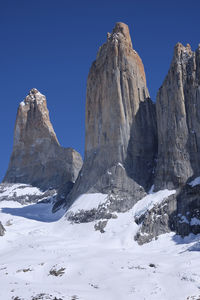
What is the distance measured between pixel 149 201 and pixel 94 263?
651 inches

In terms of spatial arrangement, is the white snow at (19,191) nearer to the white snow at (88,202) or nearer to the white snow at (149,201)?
the white snow at (88,202)

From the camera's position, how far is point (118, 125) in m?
57.4

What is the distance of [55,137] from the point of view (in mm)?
90500

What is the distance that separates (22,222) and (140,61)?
29.3m

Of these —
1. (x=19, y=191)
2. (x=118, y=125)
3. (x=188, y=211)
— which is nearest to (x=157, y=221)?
(x=188, y=211)

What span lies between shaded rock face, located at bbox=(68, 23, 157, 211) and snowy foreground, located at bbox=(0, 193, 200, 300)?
5562 millimetres

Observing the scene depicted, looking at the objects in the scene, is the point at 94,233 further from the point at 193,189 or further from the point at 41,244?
the point at 193,189

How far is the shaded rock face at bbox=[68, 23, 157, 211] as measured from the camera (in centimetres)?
5494

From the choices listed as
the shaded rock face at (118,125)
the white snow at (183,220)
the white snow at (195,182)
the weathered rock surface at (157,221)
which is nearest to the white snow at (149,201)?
the weathered rock surface at (157,221)

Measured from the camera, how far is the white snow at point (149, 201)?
47812 millimetres

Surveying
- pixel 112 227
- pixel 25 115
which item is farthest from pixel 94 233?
pixel 25 115

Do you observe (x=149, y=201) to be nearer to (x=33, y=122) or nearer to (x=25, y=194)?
(x=25, y=194)

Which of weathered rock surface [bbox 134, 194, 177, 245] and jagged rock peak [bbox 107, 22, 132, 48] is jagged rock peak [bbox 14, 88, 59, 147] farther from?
weathered rock surface [bbox 134, 194, 177, 245]

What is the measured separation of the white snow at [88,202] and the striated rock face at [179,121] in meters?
7.19
